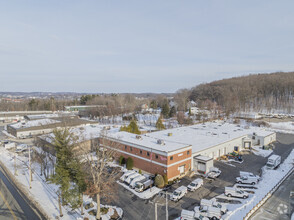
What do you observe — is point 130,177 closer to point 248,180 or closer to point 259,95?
point 248,180

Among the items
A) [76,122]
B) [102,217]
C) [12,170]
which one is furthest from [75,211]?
[76,122]

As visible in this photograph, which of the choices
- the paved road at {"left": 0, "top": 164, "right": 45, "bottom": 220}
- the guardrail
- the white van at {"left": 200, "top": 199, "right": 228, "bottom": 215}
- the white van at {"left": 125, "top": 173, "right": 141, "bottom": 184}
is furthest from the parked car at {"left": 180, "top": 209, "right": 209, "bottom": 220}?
the paved road at {"left": 0, "top": 164, "right": 45, "bottom": 220}

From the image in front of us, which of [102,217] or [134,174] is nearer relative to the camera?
[102,217]

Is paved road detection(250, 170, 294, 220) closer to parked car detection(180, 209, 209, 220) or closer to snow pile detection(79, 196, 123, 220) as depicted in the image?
parked car detection(180, 209, 209, 220)

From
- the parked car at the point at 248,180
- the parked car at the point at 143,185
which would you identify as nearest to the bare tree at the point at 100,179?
the parked car at the point at 143,185

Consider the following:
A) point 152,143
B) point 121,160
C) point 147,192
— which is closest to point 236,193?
point 147,192

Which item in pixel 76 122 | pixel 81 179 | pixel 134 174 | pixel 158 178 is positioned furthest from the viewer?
pixel 76 122

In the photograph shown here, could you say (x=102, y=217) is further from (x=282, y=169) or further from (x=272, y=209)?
(x=282, y=169)
